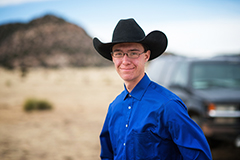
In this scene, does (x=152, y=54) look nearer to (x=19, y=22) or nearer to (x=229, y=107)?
(x=229, y=107)

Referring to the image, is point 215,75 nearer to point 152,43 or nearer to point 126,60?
point 152,43

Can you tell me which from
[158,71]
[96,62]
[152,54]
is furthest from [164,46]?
[96,62]

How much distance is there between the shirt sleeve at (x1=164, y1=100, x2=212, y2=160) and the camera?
1.43 m

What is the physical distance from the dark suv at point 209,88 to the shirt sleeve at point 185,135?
2918 millimetres

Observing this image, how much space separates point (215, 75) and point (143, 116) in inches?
166

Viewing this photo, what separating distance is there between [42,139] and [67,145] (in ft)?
3.07

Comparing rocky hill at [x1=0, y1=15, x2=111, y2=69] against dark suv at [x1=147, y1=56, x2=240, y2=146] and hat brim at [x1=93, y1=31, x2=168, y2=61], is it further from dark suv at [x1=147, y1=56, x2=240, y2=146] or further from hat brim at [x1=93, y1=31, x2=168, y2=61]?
hat brim at [x1=93, y1=31, x2=168, y2=61]

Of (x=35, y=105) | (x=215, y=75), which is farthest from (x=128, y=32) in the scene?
(x=35, y=105)

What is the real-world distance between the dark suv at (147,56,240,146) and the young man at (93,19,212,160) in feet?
9.10

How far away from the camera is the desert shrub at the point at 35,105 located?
9.74m

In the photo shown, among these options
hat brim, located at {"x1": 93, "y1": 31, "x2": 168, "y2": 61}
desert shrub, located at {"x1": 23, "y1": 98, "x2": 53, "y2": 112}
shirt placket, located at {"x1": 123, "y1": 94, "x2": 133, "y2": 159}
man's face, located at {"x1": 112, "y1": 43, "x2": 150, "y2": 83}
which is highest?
hat brim, located at {"x1": 93, "y1": 31, "x2": 168, "y2": 61}

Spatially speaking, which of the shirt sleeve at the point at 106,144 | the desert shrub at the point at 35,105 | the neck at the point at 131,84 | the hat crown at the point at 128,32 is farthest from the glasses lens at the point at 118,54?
the desert shrub at the point at 35,105

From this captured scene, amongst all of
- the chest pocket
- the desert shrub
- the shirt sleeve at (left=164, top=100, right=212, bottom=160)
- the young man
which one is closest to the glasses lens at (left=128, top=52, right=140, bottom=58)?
the young man

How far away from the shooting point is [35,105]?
998cm
